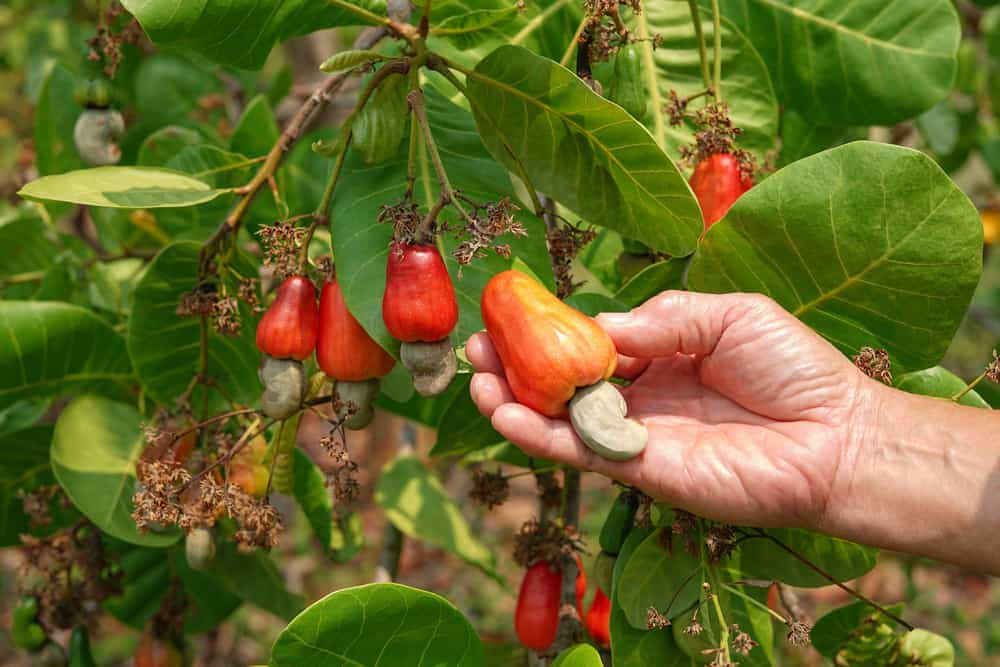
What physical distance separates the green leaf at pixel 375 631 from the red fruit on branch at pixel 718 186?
28.1 inches

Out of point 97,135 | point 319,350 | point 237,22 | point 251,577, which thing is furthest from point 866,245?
point 97,135

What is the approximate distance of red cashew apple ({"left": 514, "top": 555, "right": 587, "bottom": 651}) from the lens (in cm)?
162

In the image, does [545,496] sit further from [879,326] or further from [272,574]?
[879,326]

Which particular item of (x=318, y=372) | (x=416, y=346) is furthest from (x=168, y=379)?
(x=416, y=346)

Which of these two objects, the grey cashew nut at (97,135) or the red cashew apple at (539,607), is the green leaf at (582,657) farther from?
the grey cashew nut at (97,135)

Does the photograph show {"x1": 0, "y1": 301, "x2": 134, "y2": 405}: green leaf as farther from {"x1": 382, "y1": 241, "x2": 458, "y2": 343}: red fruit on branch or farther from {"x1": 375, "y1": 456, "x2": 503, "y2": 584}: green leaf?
{"x1": 375, "y1": 456, "x2": 503, "y2": 584}: green leaf

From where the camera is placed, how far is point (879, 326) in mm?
1368

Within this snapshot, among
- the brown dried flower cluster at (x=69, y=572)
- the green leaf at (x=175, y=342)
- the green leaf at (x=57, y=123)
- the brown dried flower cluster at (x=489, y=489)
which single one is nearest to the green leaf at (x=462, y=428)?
the brown dried flower cluster at (x=489, y=489)

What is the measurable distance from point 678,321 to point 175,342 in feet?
2.86

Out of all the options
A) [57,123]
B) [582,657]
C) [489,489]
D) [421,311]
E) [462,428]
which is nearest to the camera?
[421,311]

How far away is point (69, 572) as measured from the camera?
71.9 inches

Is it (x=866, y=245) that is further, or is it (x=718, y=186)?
(x=718, y=186)

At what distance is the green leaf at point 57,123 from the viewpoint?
1.99m

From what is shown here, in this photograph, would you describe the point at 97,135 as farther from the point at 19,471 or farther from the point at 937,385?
the point at 937,385
